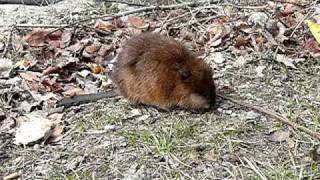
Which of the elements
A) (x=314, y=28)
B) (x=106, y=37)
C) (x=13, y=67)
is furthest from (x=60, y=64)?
(x=314, y=28)

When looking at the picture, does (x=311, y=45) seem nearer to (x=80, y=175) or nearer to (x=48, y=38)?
(x=48, y=38)

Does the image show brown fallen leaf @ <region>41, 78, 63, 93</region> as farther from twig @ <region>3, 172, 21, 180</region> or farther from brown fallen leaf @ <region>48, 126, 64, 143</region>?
twig @ <region>3, 172, 21, 180</region>

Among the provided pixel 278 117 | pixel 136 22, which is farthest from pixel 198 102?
pixel 136 22

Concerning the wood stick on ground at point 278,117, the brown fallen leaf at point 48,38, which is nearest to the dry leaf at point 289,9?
the wood stick on ground at point 278,117

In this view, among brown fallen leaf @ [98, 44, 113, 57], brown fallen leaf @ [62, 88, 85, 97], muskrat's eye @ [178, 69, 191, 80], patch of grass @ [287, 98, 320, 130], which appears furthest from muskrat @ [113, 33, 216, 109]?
brown fallen leaf @ [98, 44, 113, 57]

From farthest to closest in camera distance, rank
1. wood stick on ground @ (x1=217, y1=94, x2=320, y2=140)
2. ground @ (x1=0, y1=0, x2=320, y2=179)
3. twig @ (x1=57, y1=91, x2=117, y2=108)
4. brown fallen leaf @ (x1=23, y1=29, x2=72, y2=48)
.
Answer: brown fallen leaf @ (x1=23, y1=29, x2=72, y2=48) < twig @ (x1=57, y1=91, x2=117, y2=108) < wood stick on ground @ (x1=217, y1=94, x2=320, y2=140) < ground @ (x1=0, y1=0, x2=320, y2=179)

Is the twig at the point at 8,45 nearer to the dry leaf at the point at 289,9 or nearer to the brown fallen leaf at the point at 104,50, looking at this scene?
the brown fallen leaf at the point at 104,50

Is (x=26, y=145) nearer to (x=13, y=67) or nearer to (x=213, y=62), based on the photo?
(x=13, y=67)
